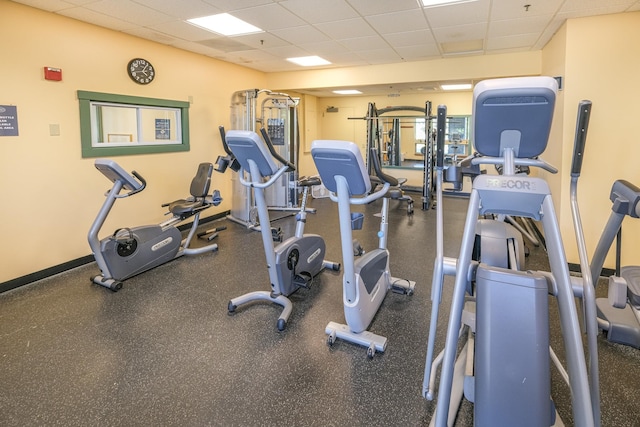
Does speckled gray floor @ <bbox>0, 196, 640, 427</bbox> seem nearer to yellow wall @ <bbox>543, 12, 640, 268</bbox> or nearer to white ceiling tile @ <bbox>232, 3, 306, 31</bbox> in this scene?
yellow wall @ <bbox>543, 12, 640, 268</bbox>

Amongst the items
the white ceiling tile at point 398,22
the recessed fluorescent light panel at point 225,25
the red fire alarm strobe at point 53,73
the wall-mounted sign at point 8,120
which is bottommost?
the wall-mounted sign at point 8,120

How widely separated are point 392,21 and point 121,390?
155 inches

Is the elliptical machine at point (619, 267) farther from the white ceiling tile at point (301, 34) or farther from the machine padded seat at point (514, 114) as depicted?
the white ceiling tile at point (301, 34)

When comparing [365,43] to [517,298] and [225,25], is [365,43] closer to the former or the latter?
[225,25]

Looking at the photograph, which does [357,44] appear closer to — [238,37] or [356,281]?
[238,37]

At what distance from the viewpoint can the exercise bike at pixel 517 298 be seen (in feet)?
4.19

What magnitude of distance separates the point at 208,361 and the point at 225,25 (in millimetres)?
3490

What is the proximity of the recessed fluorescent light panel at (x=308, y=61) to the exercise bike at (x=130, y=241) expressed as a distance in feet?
9.12

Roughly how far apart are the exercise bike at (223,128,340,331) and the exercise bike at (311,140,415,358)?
52cm

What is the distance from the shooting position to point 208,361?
221 cm

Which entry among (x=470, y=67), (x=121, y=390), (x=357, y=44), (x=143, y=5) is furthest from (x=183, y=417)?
(x=470, y=67)

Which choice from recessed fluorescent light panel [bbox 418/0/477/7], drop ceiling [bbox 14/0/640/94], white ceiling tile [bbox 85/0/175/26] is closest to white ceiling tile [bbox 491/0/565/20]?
drop ceiling [bbox 14/0/640/94]

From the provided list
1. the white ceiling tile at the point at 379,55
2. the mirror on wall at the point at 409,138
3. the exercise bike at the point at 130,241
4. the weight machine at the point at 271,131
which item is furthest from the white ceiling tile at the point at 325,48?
the mirror on wall at the point at 409,138

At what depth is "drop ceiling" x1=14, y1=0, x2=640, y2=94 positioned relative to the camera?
3268 mm
